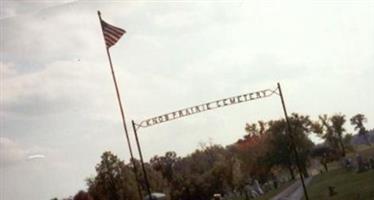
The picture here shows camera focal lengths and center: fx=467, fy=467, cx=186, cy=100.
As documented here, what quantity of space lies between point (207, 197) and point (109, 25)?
58.5 meters

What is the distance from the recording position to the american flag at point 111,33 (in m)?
19.6

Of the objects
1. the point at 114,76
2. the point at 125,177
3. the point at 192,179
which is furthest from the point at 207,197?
the point at 114,76

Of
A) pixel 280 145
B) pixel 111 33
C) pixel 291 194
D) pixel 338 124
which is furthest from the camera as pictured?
pixel 338 124

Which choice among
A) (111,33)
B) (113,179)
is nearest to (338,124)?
(113,179)

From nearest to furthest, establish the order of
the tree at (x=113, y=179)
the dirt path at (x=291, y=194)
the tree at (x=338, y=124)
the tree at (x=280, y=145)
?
the dirt path at (x=291, y=194) → the tree at (x=113, y=179) → the tree at (x=280, y=145) → the tree at (x=338, y=124)

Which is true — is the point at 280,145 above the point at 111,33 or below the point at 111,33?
below

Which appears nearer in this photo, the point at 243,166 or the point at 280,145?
the point at 280,145

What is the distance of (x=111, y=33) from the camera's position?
19.8m

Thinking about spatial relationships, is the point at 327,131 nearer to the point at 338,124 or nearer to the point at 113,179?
the point at 338,124

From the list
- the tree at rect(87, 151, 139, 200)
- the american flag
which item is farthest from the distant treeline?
the american flag

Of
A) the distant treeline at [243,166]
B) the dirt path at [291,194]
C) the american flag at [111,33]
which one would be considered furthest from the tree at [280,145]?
the american flag at [111,33]

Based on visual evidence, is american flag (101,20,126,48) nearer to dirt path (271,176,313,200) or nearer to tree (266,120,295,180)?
dirt path (271,176,313,200)

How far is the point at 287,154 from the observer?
6919cm

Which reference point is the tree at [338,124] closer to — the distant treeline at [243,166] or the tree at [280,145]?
the distant treeline at [243,166]
